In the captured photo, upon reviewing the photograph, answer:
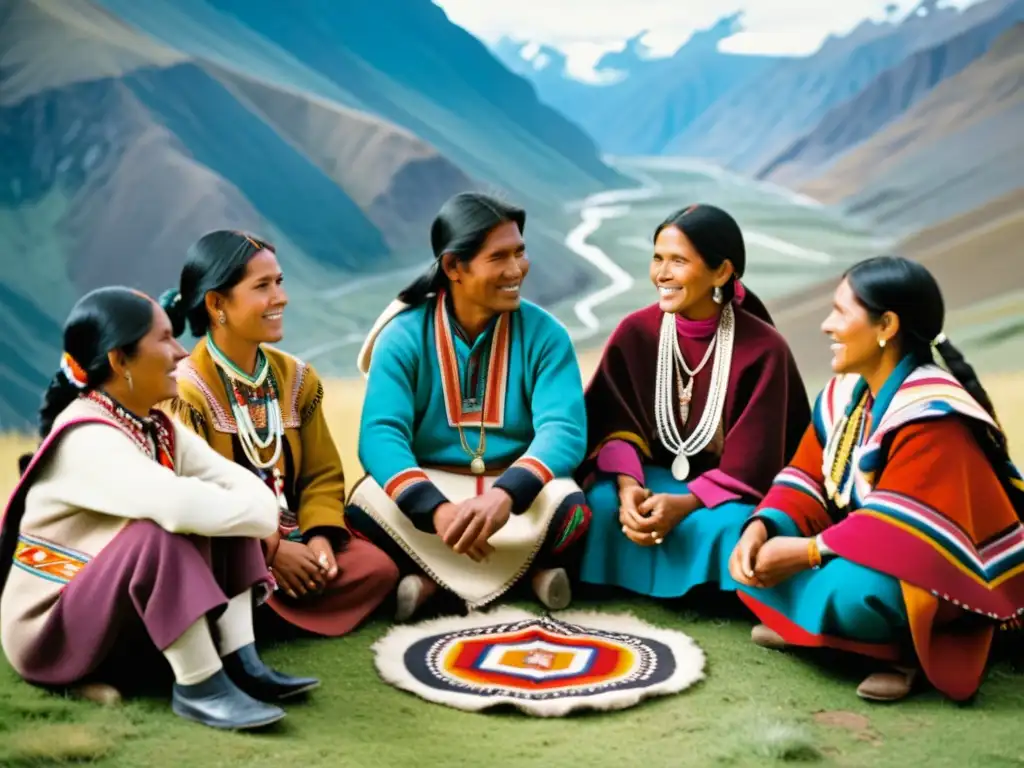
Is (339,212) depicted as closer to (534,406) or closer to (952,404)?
(534,406)

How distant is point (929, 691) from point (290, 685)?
1553 millimetres

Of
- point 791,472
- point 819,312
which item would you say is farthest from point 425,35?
point 791,472

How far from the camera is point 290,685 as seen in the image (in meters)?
2.88

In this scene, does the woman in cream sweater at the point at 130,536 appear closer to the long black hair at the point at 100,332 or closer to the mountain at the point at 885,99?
the long black hair at the point at 100,332

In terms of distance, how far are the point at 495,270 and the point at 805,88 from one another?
4146mm

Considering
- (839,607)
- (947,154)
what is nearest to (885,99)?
(947,154)

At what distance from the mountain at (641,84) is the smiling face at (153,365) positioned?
4.14 metres

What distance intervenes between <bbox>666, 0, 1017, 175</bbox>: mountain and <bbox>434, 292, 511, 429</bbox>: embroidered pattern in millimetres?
3912

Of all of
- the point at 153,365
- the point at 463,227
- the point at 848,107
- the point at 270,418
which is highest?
the point at 848,107

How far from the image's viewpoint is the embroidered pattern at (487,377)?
3.73 m

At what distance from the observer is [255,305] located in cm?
333

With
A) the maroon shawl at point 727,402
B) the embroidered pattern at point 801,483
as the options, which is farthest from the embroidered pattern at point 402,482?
the embroidered pattern at point 801,483

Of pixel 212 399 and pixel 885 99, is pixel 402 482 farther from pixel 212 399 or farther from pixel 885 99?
pixel 885 99

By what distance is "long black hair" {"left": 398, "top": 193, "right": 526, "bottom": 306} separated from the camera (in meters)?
3.62
